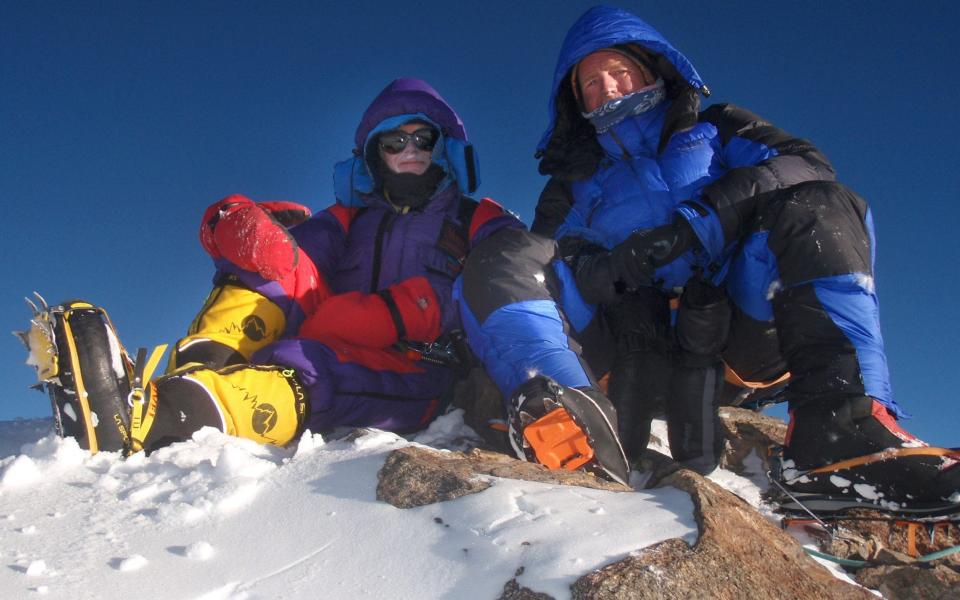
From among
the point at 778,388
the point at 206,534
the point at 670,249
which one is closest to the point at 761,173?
the point at 670,249

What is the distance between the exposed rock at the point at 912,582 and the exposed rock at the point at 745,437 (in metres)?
1.64

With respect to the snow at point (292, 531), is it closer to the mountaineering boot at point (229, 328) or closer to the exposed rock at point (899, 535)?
the exposed rock at point (899, 535)

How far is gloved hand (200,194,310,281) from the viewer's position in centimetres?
324

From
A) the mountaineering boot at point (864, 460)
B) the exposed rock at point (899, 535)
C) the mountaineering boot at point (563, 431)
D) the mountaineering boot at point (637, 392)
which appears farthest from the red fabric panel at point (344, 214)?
the exposed rock at point (899, 535)

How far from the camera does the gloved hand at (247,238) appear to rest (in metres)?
3.24

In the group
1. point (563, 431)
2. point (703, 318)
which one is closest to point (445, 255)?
point (703, 318)

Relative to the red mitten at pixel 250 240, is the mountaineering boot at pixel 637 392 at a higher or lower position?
lower

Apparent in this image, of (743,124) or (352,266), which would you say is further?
(352,266)

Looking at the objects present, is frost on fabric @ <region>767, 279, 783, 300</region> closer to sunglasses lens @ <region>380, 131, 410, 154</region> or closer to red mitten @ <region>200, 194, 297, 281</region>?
red mitten @ <region>200, 194, 297, 281</region>

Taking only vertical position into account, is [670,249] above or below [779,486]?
above

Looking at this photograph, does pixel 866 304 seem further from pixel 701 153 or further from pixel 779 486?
pixel 701 153

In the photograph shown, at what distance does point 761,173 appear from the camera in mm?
2807

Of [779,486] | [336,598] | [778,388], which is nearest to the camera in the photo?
[336,598]

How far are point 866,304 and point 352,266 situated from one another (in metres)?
2.74
